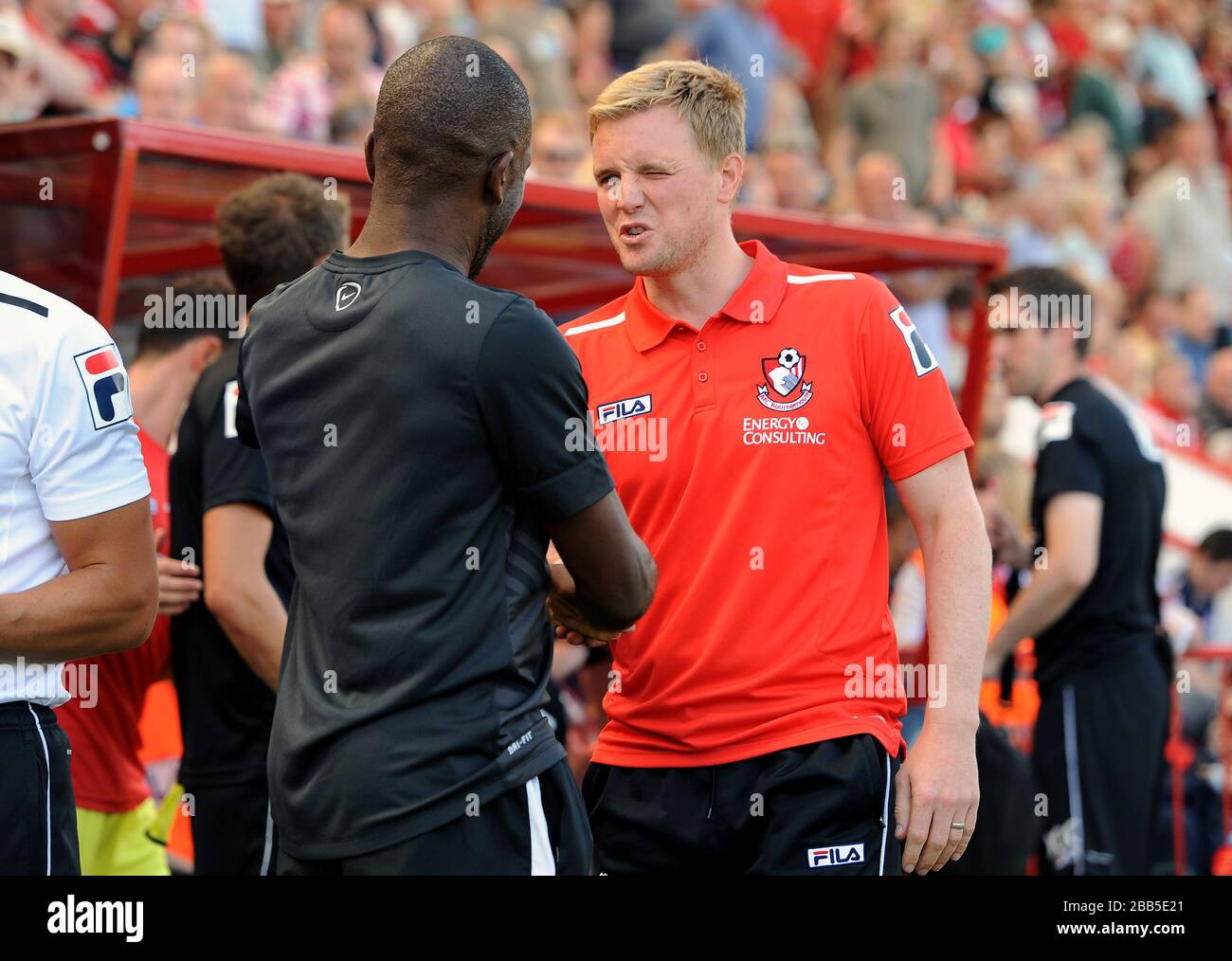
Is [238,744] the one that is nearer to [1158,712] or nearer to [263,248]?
[263,248]

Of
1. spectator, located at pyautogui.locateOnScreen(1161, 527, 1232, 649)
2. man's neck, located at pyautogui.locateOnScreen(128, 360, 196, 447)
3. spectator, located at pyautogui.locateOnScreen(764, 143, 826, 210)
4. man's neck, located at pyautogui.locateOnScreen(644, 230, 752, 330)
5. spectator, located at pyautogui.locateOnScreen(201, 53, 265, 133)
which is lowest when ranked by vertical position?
spectator, located at pyautogui.locateOnScreen(1161, 527, 1232, 649)

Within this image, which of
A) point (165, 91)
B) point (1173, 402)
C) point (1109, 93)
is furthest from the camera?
point (1109, 93)

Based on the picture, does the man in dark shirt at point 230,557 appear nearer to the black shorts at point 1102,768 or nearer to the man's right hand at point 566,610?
the man's right hand at point 566,610

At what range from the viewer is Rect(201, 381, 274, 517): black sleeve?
380cm

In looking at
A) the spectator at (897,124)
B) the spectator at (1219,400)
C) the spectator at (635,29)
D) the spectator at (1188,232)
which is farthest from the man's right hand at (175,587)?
the spectator at (1188,232)

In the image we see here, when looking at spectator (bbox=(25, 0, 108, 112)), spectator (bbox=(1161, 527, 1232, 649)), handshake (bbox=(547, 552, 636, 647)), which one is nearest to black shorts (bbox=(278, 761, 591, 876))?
handshake (bbox=(547, 552, 636, 647))

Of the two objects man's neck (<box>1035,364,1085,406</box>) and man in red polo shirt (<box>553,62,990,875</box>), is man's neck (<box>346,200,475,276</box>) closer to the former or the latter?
man in red polo shirt (<box>553,62,990,875</box>)

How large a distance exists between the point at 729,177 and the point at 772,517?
2.30 feet

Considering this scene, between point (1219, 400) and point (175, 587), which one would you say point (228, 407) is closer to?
point (175, 587)

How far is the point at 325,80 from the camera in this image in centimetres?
911

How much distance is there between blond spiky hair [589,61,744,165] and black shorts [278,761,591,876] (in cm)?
136

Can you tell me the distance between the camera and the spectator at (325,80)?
858 centimetres

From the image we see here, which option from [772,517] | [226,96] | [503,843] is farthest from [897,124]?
[503,843]
